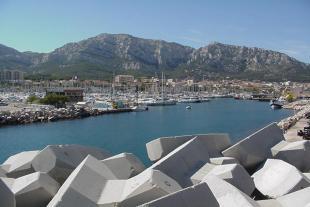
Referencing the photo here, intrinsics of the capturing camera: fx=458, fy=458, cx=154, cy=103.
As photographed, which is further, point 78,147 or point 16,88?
point 16,88

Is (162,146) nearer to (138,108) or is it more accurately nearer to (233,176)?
(233,176)

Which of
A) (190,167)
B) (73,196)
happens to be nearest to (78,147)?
(190,167)

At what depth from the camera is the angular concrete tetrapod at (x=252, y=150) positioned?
1565 cm

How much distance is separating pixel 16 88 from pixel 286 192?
429 ft

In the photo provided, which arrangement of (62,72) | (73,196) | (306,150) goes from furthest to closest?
(62,72) < (306,150) < (73,196)

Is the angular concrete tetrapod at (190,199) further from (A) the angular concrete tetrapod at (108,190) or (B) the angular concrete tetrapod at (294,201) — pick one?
(B) the angular concrete tetrapod at (294,201)

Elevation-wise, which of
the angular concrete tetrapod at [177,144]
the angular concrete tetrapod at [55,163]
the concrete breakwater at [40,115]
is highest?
the angular concrete tetrapod at [177,144]

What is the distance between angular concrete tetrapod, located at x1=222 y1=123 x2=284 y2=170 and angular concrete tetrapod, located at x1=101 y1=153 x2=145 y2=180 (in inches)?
133

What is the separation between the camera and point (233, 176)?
12234mm

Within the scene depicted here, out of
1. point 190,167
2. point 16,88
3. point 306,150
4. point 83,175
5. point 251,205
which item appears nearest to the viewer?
point 251,205

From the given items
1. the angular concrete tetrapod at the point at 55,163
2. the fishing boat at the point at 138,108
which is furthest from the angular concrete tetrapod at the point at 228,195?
the fishing boat at the point at 138,108

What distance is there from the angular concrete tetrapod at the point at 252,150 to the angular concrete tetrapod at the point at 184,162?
206cm

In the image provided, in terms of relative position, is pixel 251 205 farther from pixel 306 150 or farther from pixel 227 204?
pixel 306 150

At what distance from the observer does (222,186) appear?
421 inches
